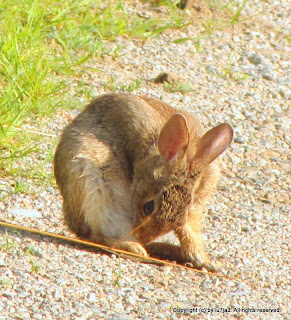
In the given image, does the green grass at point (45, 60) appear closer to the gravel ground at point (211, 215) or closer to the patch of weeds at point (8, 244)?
the gravel ground at point (211, 215)

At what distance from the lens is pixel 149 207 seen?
5523 mm

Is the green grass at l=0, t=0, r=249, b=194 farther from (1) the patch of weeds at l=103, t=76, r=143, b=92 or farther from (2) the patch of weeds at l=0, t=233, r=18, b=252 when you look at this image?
(2) the patch of weeds at l=0, t=233, r=18, b=252

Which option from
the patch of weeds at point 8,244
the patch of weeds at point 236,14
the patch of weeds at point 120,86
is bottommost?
the patch of weeds at point 8,244

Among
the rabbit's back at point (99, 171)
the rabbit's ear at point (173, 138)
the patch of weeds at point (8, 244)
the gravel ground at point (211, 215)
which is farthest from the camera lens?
the rabbit's back at point (99, 171)

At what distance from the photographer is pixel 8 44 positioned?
7352mm

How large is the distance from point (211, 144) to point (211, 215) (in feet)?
4.10

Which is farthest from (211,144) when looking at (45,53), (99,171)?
(45,53)

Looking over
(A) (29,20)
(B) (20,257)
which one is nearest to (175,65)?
(A) (29,20)

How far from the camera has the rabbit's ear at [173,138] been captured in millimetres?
5605

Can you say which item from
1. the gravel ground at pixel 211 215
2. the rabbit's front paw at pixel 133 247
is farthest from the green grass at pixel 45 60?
the rabbit's front paw at pixel 133 247

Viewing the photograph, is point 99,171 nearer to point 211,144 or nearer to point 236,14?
point 211,144

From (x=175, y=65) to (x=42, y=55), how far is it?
189 centimetres

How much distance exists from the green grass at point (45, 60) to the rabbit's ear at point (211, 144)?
4.96ft

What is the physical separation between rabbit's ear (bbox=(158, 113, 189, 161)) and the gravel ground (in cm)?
80
